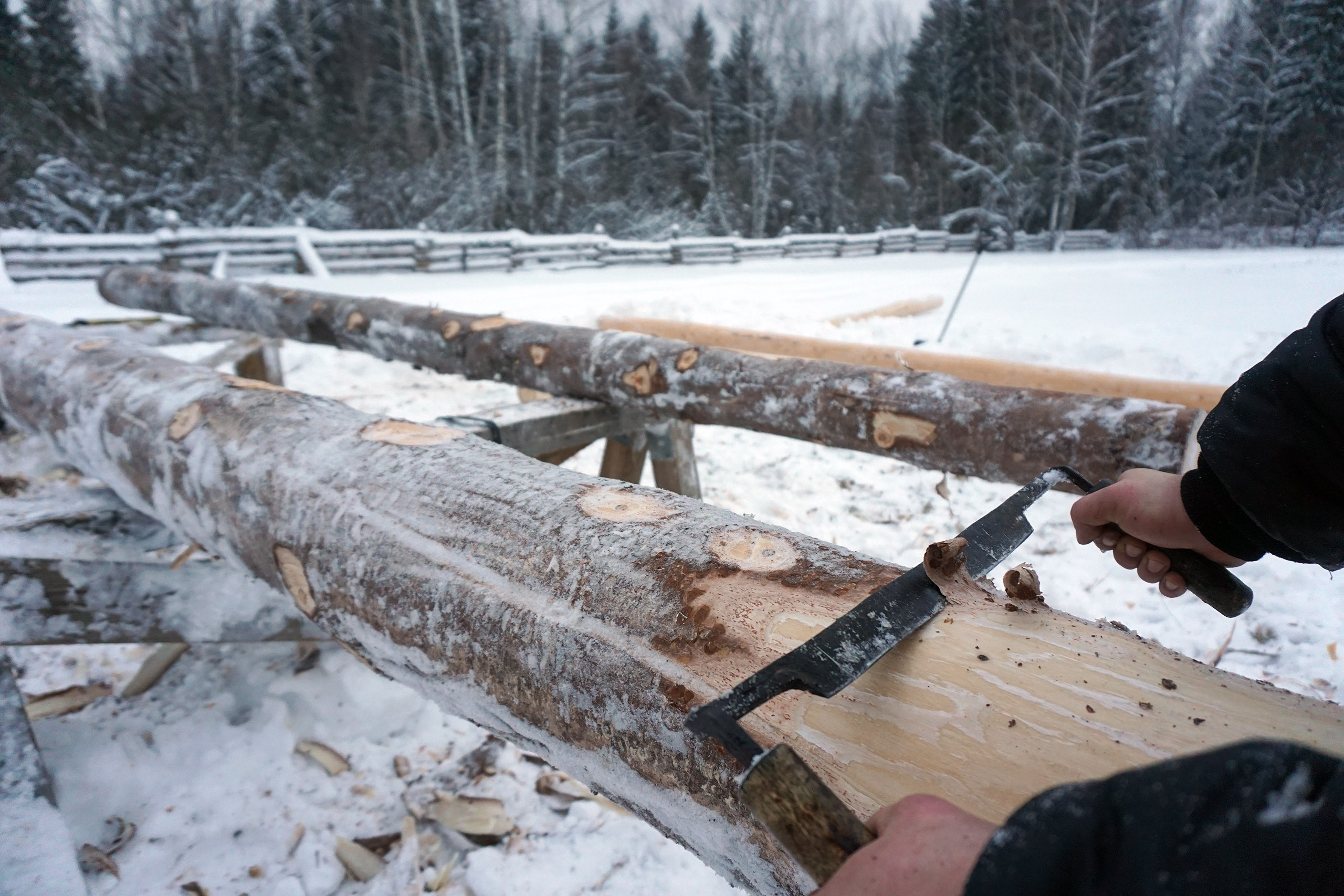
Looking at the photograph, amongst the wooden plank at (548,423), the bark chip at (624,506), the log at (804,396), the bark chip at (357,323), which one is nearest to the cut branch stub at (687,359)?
the log at (804,396)

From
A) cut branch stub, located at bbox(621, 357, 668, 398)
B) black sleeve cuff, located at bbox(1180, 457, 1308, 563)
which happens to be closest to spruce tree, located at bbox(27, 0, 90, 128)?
cut branch stub, located at bbox(621, 357, 668, 398)

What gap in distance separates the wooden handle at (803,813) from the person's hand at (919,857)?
0.06ft

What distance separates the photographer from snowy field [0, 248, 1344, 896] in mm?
1605

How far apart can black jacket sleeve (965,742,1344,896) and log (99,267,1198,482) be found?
1641 millimetres

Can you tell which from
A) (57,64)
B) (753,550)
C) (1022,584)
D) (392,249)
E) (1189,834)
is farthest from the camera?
(57,64)

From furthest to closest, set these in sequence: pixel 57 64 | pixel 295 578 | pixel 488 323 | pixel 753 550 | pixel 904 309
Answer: pixel 57 64
pixel 904 309
pixel 488 323
pixel 295 578
pixel 753 550

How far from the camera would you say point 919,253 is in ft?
39.2

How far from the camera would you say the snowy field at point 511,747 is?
5.27 feet

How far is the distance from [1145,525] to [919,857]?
0.78m

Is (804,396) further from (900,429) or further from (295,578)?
(295,578)

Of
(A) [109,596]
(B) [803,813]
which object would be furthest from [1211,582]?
(A) [109,596]

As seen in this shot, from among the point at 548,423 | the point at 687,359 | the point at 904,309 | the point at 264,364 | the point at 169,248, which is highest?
the point at 169,248

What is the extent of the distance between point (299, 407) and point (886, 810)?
1509mm

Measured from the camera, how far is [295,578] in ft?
4.33
